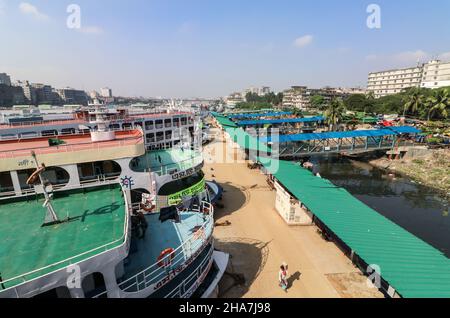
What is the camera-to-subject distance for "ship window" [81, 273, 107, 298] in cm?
883

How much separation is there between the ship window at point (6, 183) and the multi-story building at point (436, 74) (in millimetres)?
171732

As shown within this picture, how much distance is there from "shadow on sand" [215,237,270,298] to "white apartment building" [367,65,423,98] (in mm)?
175463

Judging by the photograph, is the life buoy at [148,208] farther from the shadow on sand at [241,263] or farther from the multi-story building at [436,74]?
the multi-story building at [436,74]

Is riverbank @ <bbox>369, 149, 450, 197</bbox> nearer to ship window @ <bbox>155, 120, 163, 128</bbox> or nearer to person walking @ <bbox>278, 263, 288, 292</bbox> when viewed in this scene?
person walking @ <bbox>278, 263, 288, 292</bbox>

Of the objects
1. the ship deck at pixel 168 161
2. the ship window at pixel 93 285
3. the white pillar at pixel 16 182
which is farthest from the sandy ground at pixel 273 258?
the white pillar at pixel 16 182

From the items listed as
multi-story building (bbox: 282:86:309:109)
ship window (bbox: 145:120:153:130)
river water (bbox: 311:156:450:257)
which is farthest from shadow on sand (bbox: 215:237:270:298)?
multi-story building (bbox: 282:86:309:109)

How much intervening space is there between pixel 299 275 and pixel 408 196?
28.9 meters

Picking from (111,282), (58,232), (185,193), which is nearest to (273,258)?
(185,193)

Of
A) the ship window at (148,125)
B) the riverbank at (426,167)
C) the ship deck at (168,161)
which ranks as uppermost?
the ship window at (148,125)

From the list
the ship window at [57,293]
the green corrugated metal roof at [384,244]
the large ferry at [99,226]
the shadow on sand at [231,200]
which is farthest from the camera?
the shadow on sand at [231,200]

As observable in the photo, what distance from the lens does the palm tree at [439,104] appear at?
204ft

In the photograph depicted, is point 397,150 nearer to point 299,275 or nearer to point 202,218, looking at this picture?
point 299,275
